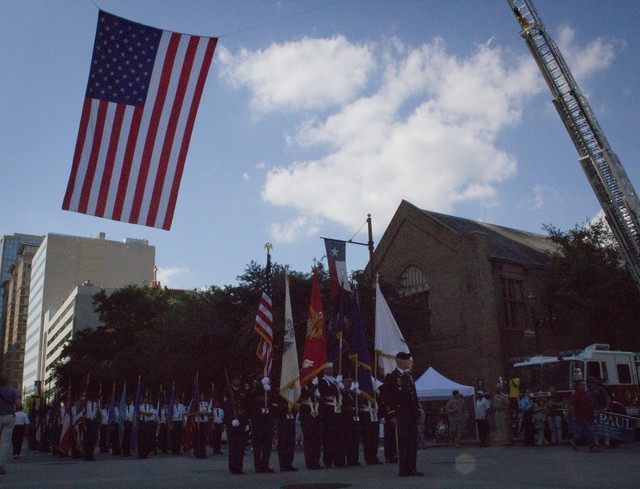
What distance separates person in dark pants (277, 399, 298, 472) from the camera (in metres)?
12.1

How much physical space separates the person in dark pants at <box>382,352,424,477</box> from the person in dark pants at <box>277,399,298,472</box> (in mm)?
2726

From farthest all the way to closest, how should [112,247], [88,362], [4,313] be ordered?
[4,313] → [112,247] → [88,362]

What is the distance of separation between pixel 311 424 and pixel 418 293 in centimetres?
2627

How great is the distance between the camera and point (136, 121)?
32.5 ft

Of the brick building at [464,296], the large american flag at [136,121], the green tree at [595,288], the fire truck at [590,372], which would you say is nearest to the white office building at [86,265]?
the brick building at [464,296]

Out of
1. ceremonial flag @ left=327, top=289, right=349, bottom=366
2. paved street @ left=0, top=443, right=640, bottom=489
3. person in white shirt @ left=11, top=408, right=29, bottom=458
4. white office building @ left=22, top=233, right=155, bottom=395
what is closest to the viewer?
paved street @ left=0, top=443, right=640, bottom=489

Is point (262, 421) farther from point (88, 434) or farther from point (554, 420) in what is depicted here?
point (554, 420)

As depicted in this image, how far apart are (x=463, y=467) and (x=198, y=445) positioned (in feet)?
33.3

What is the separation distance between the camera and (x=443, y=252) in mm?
36656

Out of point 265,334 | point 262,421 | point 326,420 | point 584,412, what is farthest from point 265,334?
point 584,412

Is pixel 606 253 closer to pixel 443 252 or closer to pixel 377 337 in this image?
pixel 443 252

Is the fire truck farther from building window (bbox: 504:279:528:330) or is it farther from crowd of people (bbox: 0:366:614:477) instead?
building window (bbox: 504:279:528:330)

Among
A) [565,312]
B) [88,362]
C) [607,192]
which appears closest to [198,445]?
[607,192]

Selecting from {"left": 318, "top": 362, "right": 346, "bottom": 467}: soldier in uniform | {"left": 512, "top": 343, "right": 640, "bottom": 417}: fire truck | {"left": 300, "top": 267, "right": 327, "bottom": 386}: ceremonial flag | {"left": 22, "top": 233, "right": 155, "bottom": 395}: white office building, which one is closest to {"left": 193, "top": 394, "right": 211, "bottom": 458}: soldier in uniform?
{"left": 300, "top": 267, "right": 327, "bottom": 386}: ceremonial flag
